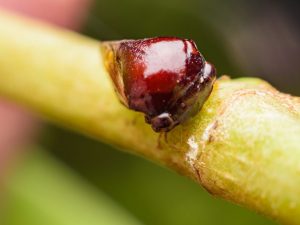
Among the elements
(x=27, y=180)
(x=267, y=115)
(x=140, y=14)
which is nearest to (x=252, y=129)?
(x=267, y=115)

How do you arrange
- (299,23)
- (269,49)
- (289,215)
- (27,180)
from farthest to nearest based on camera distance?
1. (269,49)
2. (299,23)
3. (27,180)
4. (289,215)

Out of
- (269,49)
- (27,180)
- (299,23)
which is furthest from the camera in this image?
(269,49)

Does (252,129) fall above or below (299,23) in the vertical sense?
above

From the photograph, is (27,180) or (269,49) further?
(269,49)

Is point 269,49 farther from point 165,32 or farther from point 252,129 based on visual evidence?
point 252,129
